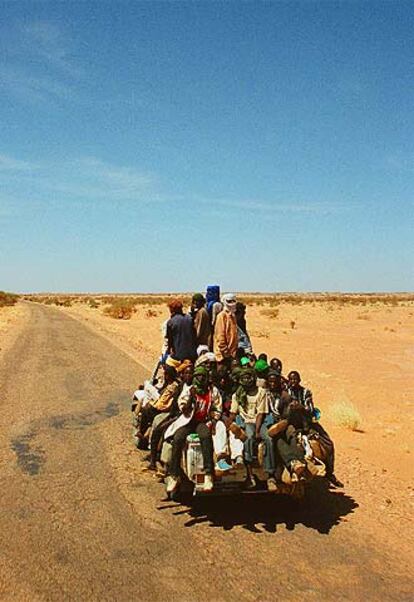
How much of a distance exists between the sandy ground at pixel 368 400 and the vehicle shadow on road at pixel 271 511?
29 centimetres

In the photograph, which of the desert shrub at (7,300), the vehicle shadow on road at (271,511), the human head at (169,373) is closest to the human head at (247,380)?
the human head at (169,373)

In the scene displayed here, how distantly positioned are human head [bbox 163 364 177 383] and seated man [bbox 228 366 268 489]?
3.81 ft

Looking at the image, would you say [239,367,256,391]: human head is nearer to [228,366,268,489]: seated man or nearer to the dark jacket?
[228,366,268,489]: seated man

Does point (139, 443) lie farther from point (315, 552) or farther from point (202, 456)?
point (315, 552)

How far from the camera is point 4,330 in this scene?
3075 cm

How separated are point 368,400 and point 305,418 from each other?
8.42 m

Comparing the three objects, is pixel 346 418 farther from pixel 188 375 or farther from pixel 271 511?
pixel 188 375

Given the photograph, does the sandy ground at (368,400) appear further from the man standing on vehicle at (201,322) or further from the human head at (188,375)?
the human head at (188,375)

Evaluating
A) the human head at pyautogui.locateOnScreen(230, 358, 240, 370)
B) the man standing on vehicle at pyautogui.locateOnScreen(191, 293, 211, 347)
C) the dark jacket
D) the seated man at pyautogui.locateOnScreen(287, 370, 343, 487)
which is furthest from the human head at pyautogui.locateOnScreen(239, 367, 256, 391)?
the man standing on vehicle at pyautogui.locateOnScreen(191, 293, 211, 347)

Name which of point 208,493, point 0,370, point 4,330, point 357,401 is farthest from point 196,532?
point 4,330

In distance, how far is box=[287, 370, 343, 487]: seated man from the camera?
6547 mm

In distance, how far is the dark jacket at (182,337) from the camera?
8672mm

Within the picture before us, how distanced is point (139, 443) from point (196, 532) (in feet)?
10.1

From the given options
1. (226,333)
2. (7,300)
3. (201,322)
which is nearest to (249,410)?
(226,333)
